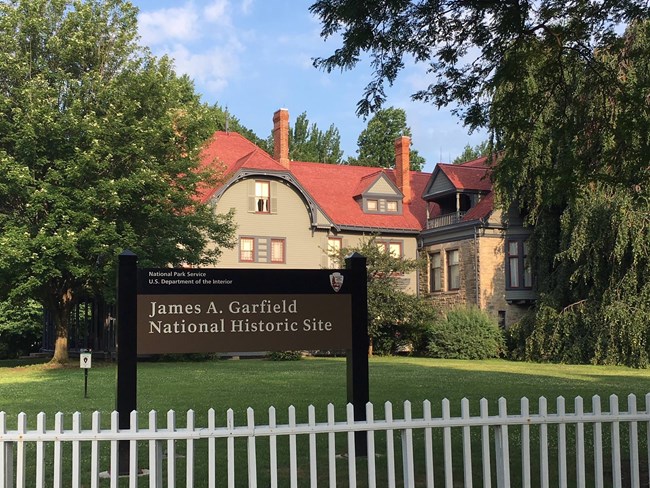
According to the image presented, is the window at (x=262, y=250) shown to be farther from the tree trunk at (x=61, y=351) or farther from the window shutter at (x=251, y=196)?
the tree trunk at (x=61, y=351)

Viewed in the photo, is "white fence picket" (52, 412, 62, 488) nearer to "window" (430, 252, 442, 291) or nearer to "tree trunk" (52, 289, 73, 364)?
"tree trunk" (52, 289, 73, 364)

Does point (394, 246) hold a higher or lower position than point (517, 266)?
higher

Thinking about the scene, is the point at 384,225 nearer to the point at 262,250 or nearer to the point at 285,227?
the point at 285,227

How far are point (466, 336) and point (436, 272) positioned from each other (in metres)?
7.20

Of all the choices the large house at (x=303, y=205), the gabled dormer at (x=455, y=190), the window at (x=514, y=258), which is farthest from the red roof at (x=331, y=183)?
the window at (x=514, y=258)

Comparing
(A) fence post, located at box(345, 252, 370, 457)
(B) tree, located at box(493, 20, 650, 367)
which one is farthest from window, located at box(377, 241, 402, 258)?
(A) fence post, located at box(345, 252, 370, 457)

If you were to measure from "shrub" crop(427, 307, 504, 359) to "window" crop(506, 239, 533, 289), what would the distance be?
2852 millimetres

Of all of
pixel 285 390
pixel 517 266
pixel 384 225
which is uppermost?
pixel 384 225

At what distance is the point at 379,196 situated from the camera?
137ft

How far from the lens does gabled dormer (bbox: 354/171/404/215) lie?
4144cm

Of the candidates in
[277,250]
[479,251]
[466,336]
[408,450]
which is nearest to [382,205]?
[479,251]

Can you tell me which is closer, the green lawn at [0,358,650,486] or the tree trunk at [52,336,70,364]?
the green lawn at [0,358,650,486]

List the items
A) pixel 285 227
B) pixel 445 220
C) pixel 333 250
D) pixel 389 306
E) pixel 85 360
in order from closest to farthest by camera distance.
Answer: pixel 85 360 → pixel 389 306 → pixel 333 250 → pixel 285 227 → pixel 445 220

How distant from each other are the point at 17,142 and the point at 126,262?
20.1 meters
